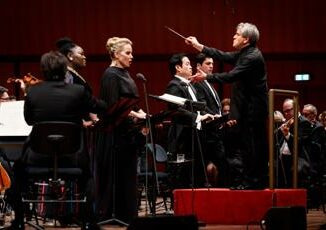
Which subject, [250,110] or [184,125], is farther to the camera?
[184,125]

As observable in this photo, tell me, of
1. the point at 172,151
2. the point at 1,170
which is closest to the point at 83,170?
the point at 1,170

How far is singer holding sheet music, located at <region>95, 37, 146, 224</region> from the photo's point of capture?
17.6 ft

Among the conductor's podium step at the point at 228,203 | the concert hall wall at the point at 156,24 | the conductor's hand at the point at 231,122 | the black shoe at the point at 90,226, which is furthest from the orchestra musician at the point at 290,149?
the black shoe at the point at 90,226

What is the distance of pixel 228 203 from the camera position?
5.68 m

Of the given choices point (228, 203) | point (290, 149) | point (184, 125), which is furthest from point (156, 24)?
point (228, 203)

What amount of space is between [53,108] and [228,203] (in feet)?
6.27

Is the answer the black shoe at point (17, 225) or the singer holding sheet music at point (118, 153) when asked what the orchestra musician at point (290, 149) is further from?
the black shoe at point (17, 225)

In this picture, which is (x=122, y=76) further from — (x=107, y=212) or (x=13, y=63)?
(x=13, y=63)

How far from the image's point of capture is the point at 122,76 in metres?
5.41

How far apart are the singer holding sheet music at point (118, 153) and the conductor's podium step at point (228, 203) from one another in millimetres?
492

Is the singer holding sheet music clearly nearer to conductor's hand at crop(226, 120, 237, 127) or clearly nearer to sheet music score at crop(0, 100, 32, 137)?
sheet music score at crop(0, 100, 32, 137)

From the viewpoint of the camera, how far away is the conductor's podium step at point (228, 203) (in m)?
5.64

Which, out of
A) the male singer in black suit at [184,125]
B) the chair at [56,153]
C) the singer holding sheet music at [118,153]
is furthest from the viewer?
the male singer in black suit at [184,125]

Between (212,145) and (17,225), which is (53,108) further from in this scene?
(212,145)
